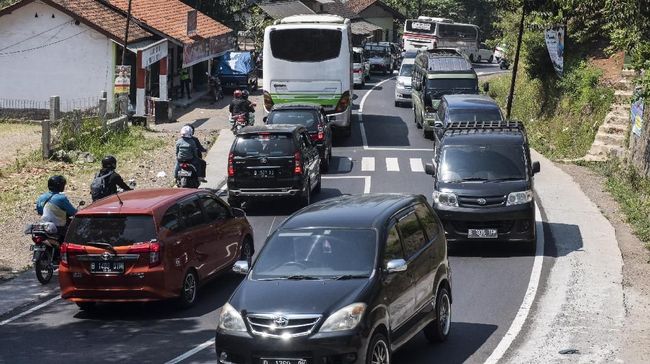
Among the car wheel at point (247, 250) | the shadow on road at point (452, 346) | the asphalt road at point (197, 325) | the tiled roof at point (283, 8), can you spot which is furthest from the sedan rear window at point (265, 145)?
the tiled roof at point (283, 8)

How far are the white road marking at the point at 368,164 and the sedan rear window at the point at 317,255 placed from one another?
685 inches

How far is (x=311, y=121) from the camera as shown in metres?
28.6

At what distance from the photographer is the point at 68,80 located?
4797cm

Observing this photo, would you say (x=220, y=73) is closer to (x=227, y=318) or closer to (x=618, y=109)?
(x=618, y=109)

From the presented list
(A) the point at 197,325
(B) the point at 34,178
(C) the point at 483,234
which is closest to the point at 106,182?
(A) the point at 197,325

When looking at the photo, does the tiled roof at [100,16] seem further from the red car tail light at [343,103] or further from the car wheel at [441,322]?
the car wheel at [441,322]

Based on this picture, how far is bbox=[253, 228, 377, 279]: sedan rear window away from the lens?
11211mm

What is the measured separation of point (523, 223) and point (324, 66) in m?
17.2

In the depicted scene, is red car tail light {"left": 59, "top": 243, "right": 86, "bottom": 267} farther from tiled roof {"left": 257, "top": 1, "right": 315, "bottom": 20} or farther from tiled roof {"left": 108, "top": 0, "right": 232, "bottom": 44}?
tiled roof {"left": 257, "top": 1, "right": 315, "bottom": 20}

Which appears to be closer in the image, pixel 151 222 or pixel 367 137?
pixel 151 222

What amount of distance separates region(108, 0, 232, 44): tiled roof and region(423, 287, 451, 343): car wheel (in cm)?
3938

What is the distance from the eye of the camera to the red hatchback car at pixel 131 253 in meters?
14.4

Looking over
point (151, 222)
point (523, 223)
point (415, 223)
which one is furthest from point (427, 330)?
point (523, 223)

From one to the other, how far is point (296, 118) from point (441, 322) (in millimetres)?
16439
